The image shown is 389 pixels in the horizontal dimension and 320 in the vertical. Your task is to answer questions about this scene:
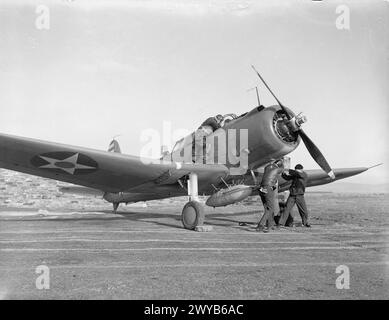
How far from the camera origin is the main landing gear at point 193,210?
371 inches

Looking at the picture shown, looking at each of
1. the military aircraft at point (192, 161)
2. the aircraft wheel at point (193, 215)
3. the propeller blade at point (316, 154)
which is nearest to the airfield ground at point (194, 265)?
the aircraft wheel at point (193, 215)

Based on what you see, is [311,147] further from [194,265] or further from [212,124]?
[194,265]

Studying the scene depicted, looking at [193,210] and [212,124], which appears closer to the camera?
[193,210]

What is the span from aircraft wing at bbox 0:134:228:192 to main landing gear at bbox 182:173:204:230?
0.32 meters

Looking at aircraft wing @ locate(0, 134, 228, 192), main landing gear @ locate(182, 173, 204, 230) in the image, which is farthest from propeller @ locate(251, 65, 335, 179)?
main landing gear @ locate(182, 173, 204, 230)

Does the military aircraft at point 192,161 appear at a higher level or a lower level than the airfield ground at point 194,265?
higher

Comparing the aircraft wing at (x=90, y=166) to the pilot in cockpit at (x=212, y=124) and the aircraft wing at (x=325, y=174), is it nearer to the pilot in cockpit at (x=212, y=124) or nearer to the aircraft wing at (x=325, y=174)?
the pilot in cockpit at (x=212, y=124)

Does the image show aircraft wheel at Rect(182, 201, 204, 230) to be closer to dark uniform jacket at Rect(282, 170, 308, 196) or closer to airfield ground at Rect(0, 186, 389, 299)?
airfield ground at Rect(0, 186, 389, 299)

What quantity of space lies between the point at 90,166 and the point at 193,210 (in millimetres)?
2576

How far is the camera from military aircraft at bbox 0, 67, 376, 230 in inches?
330

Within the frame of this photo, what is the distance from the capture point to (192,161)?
36.2 feet

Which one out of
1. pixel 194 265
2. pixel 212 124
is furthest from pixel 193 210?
pixel 194 265

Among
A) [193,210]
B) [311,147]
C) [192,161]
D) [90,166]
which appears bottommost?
[193,210]
